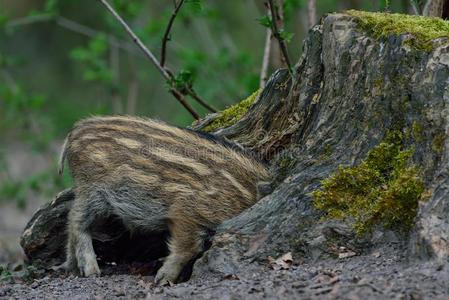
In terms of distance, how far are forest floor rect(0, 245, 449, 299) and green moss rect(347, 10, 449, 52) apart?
0.99 metres

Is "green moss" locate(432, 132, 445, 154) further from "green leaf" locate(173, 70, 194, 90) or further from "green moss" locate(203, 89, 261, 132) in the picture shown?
"green leaf" locate(173, 70, 194, 90)

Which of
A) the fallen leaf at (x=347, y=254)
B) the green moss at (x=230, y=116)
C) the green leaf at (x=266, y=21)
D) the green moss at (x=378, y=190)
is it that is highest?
the green leaf at (x=266, y=21)

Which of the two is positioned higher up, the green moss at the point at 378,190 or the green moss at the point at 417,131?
the green moss at the point at 417,131

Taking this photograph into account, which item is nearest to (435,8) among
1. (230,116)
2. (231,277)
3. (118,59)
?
(230,116)

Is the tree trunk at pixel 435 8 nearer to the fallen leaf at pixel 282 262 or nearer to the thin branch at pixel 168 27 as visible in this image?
the thin branch at pixel 168 27

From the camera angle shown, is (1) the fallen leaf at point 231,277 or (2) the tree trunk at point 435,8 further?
(2) the tree trunk at point 435,8

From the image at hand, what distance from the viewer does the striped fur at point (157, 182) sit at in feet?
15.2

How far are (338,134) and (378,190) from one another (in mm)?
412

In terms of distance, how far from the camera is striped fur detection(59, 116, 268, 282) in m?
4.64

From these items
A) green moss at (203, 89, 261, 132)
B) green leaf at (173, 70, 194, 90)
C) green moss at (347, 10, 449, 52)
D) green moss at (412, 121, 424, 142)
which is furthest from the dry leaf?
green leaf at (173, 70, 194, 90)

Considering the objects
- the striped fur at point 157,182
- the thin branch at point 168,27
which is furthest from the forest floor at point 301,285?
the thin branch at point 168,27

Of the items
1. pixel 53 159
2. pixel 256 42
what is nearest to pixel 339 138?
pixel 53 159

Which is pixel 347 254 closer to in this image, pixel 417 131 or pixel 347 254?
pixel 347 254

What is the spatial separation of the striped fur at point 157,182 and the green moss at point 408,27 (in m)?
0.99
